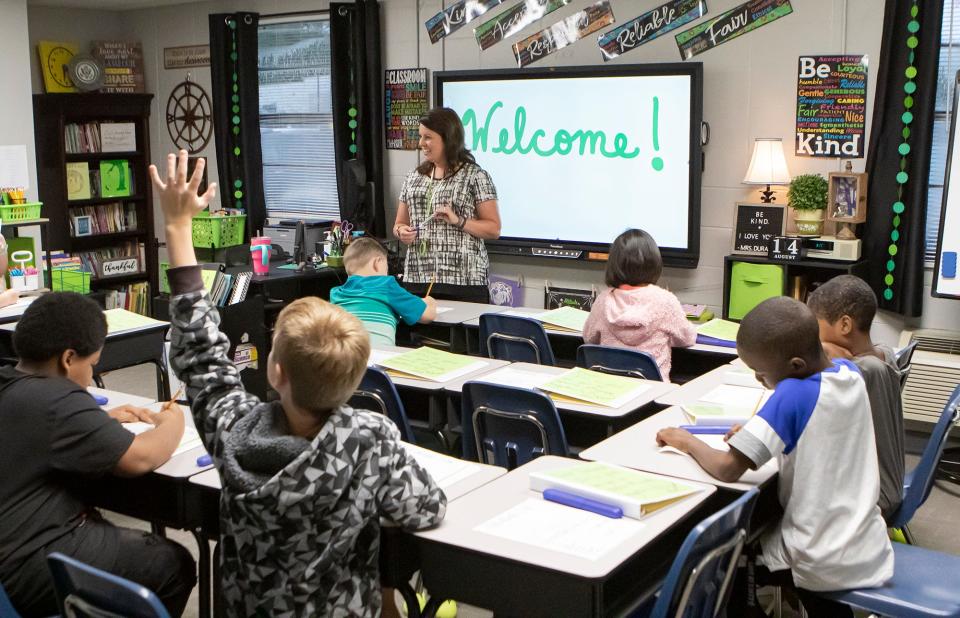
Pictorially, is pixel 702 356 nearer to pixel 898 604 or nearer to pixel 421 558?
pixel 898 604

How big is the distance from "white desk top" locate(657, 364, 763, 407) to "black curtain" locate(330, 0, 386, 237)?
3800 millimetres

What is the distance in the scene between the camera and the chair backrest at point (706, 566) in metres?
1.94

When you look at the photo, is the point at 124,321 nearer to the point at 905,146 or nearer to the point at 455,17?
the point at 455,17

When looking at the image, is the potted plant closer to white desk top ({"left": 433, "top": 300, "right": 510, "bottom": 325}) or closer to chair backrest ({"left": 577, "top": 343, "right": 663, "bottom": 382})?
white desk top ({"left": 433, "top": 300, "right": 510, "bottom": 325})

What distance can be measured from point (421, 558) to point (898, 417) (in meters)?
1.44

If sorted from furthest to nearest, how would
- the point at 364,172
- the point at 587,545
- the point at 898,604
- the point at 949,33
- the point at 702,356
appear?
the point at 364,172, the point at 949,33, the point at 702,356, the point at 898,604, the point at 587,545

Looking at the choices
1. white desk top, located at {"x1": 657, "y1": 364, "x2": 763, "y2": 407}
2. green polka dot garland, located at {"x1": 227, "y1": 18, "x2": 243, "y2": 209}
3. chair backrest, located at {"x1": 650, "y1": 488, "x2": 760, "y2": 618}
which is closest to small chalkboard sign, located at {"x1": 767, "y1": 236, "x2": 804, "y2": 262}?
white desk top, located at {"x1": 657, "y1": 364, "x2": 763, "y2": 407}

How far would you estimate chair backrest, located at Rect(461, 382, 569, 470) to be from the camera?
3018mm

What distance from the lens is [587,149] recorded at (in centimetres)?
612

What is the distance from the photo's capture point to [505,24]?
21.2 feet

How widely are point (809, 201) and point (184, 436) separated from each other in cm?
358

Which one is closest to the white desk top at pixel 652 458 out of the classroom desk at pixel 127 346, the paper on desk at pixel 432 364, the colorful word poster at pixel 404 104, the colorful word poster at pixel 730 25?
the paper on desk at pixel 432 364

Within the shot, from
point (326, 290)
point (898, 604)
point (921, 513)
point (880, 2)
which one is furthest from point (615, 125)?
point (898, 604)

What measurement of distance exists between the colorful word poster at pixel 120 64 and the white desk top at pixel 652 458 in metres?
6.66
